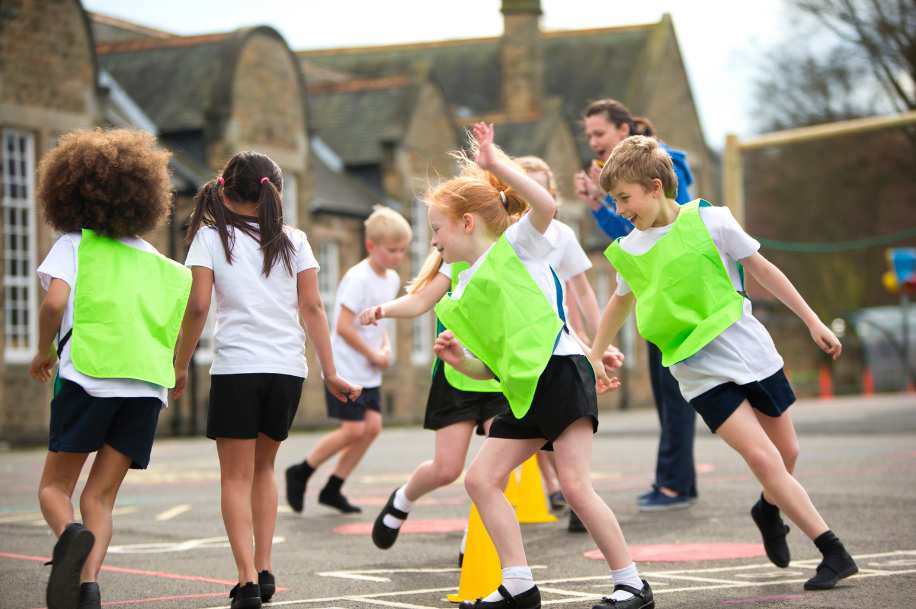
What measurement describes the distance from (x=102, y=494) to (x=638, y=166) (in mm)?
2522

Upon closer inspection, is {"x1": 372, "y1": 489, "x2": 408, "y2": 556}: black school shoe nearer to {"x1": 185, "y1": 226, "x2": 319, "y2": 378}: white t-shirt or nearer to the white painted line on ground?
{"x1": 185, "y1": 226, "x2": 319, "y2": 378}: white t-shirt

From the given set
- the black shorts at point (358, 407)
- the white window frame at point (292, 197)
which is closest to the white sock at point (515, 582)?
the black shorts at point (358, 407)

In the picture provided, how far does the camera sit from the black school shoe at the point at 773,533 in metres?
6.89

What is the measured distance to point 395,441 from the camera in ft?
74.4

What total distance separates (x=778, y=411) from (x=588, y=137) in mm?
3399

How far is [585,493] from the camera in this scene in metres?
5.76

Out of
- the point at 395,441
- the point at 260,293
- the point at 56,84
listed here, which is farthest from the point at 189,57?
the point at 260,293

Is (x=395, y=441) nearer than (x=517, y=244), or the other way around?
(x=517, y=244)

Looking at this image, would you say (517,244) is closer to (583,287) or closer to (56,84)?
(583,287)

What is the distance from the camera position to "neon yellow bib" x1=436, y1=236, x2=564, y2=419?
5797mm

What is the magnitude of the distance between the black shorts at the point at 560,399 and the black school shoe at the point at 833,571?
4.12 ft

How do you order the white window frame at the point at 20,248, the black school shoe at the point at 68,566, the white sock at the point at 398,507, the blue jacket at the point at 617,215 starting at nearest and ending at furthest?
the black school shoe at the point at 68,566 → the white sock at the point at 398,507 → the blue jacket at the point at 617,215 → the white window frame at the point at 20,248

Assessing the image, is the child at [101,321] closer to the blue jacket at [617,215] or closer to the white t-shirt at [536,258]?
the white t-shirt at [536,258]

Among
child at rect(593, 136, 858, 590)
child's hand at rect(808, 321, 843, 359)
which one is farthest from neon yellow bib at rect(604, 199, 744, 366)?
child's hand at rect(808, 321, 843, 359)
